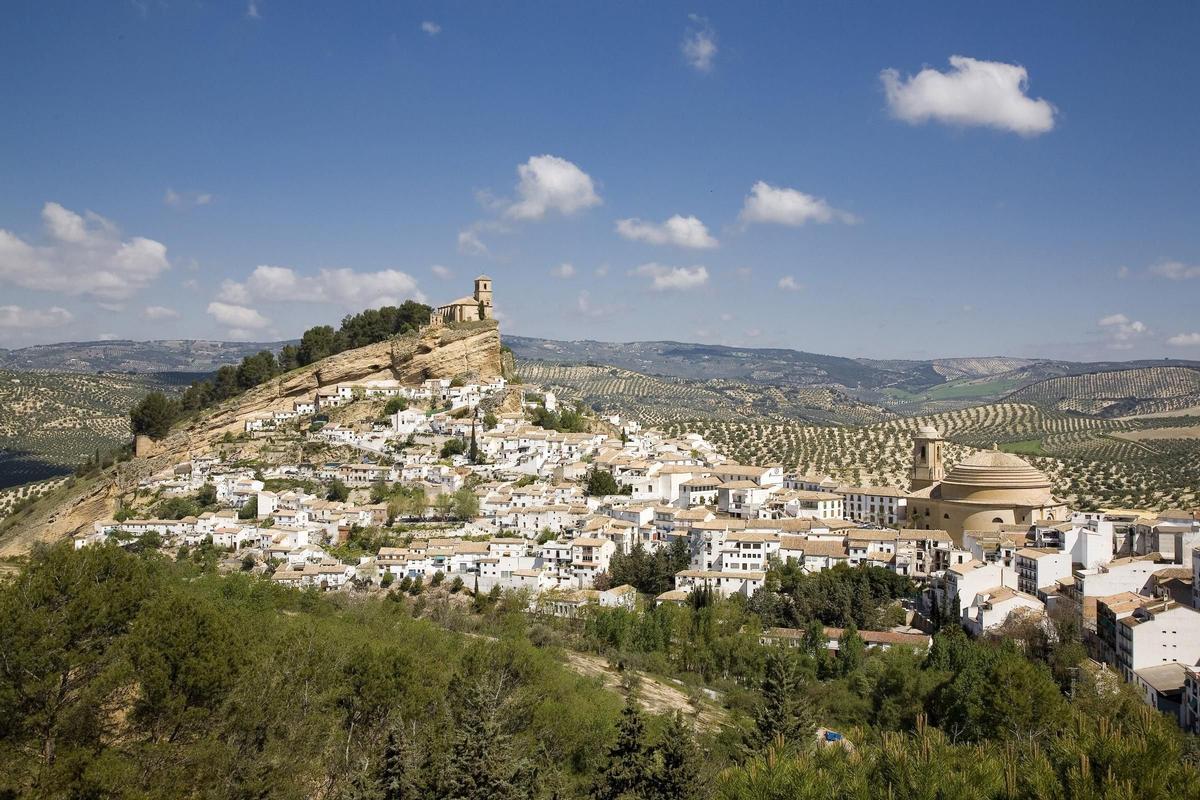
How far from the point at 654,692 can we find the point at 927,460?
21766 millimetres

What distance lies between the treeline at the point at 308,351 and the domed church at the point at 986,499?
37.6m

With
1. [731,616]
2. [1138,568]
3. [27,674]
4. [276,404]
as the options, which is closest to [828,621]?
[731,616]

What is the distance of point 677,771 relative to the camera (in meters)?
16.1

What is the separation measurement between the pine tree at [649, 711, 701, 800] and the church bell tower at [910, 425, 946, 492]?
29632mm

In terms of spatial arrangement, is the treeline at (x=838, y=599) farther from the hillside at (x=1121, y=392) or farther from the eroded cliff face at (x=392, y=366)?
the hillside at (x=1121, y=392)

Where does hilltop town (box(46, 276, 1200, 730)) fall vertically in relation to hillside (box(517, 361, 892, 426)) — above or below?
below

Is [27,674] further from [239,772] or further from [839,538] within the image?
[839,538]

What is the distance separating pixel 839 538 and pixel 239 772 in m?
28.7

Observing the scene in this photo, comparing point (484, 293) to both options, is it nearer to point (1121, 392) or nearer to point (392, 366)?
point (392, 366)

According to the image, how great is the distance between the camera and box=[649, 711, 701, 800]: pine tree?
15.9 metres

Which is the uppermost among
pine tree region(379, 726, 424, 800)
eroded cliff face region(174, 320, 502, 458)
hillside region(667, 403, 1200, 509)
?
eroded cliff face region(174, 320, 502, 458)

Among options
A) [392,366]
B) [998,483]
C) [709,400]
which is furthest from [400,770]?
[709,400]

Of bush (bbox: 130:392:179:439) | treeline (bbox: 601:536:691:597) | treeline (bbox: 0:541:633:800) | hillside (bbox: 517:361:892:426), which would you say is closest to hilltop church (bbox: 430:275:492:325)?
bush (bbox: 130:392:179:439)

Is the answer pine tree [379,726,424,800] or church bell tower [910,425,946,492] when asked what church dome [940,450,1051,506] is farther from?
pine tree [379,726,424,800]
